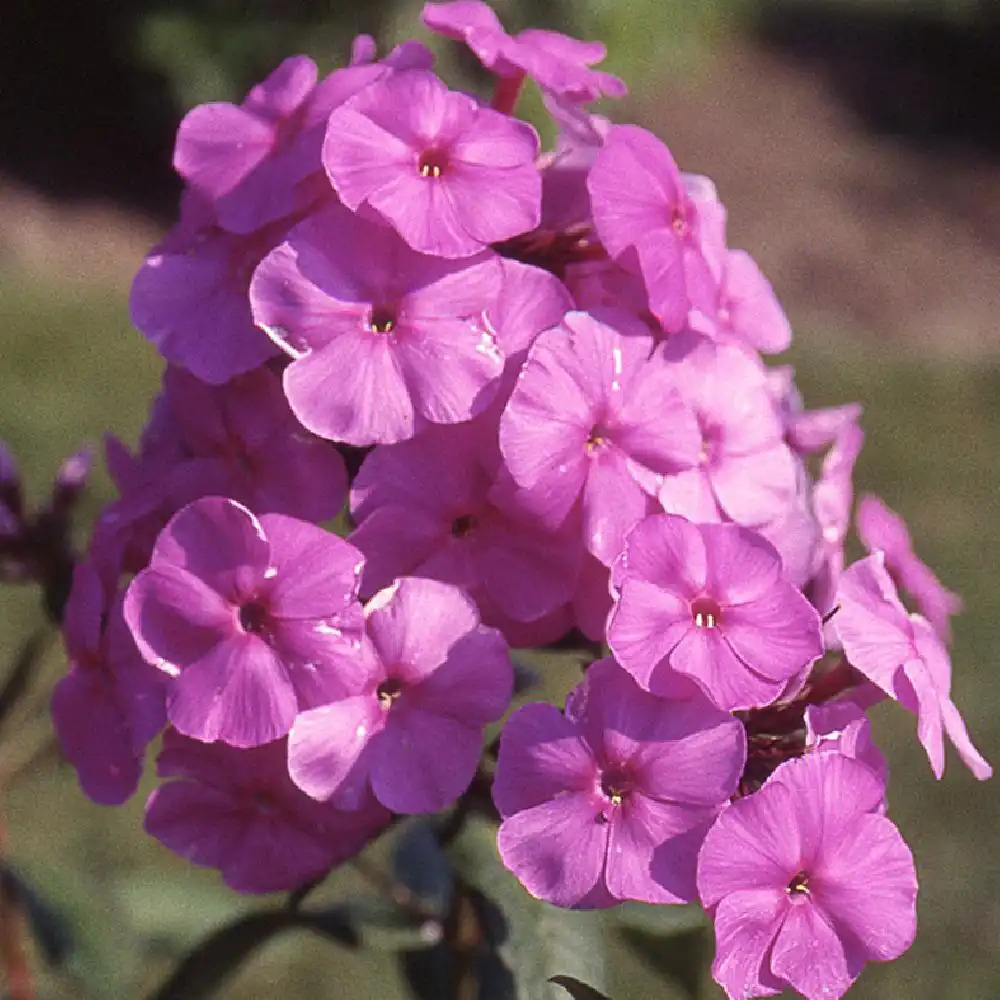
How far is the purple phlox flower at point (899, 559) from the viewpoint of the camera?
111 cm

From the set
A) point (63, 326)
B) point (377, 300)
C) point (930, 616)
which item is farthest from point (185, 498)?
point (63, 326)

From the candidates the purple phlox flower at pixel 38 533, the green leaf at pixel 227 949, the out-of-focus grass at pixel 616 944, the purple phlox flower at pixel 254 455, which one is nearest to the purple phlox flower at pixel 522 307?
the purple phlox flower at pixel 254 455

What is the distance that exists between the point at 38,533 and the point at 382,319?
1.52ft

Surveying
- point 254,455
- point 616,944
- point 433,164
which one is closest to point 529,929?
point 254,455

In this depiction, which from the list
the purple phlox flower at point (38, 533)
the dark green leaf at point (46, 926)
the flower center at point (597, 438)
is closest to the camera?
the flower center at point (597, 438)

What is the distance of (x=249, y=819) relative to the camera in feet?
Result: 3.11

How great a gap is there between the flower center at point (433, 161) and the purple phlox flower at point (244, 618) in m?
0.23

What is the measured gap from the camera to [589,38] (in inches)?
237

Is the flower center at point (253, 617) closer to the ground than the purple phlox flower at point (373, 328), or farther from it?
closer to the ground

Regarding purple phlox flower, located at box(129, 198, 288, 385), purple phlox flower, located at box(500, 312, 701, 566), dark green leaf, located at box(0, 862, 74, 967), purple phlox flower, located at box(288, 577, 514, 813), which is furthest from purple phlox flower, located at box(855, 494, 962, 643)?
dark green leaf, located at box(0, 862, 74, 967)

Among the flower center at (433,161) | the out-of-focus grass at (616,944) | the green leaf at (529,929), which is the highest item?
the flower center at (433,161)

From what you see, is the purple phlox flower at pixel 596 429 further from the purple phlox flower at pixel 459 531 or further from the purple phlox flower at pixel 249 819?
the purple phlox flower at pixel 249 819

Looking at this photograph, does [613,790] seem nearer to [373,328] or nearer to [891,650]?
[891,650]

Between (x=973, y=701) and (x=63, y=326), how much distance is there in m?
A: 2.97
